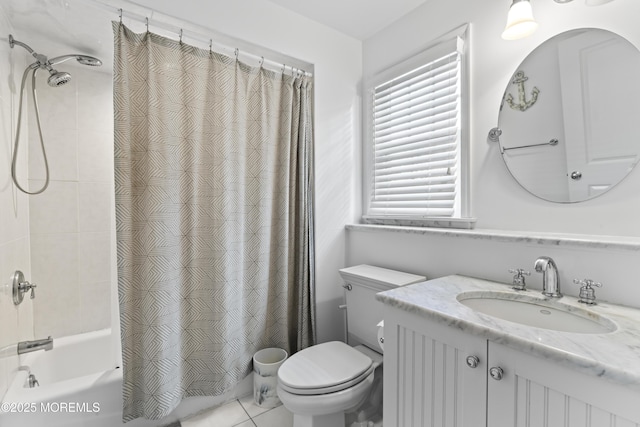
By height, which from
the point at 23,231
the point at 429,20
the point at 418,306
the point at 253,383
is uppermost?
the point at 429,20

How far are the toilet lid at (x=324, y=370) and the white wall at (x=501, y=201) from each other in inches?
24.3

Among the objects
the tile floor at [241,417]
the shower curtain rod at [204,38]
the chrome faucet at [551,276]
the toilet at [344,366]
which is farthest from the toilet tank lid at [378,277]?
the shower curtain rod at [204,38]

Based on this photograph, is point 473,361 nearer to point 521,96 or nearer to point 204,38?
point 521,96

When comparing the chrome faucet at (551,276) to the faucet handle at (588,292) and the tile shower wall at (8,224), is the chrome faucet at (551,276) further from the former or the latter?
the tile shower wall at (8,224)

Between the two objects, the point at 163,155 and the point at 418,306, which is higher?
the point at 163,155

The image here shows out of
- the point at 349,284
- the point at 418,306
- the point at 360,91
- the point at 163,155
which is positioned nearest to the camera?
the point at 418,306

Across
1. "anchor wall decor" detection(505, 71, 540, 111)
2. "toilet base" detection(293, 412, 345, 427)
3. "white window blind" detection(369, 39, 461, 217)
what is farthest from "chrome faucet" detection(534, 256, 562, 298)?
"toilet base" detection(293, 412, 345, 427)

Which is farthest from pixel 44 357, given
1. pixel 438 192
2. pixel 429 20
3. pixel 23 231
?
pixel 429 20

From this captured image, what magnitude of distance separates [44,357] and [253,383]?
4.07ft

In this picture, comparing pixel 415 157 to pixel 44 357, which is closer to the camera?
pixel 44 357

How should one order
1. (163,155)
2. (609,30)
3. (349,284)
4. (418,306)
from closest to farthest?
(418,306), (609,30), (163,155), (349,284)

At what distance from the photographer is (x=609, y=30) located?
1.13m

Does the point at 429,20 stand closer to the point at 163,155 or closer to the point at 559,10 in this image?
the point at 559,10

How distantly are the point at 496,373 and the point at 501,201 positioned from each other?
0.92 meters
